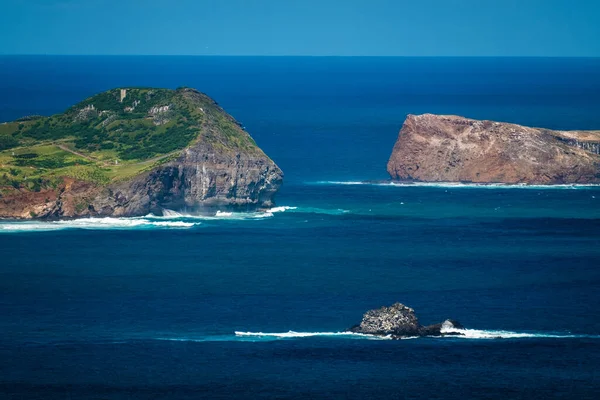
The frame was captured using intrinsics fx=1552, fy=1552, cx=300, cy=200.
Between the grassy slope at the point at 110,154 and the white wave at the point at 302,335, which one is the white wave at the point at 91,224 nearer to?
the grassy slope at the point at 110,154

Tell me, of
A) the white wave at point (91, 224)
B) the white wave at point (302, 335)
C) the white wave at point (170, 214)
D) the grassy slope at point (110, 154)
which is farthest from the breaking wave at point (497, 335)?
the grassy slope at point (110, 154)

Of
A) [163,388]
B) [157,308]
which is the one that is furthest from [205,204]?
[163,388]

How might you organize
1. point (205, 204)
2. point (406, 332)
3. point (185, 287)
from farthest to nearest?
point (205, 204) < point (185, 287) < point (406, 332)

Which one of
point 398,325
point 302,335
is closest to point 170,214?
point 302,335

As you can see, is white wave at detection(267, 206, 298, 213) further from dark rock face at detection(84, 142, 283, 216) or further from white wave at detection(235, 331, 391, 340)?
white wave at detection(235, 331, 391, 340)

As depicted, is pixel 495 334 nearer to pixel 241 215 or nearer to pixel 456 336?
pixel 456 336

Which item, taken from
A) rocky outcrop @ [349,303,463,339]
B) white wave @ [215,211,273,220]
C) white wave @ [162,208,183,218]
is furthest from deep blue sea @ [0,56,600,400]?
rocky outcrop @ [349,303,463,339]

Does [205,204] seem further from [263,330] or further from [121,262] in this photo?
[263,330]
